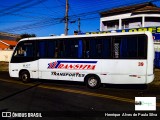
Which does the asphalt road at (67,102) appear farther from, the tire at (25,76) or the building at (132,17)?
the building at (132,17)

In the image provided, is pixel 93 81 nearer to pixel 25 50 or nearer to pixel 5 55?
pixel 25 50

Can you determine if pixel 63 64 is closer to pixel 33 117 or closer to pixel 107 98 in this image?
pixel 107 98

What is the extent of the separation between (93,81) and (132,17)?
2631 cm

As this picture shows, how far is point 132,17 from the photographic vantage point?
3888 cm

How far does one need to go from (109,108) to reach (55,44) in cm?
736

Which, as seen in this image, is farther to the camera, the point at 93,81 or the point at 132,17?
the point at 132,17

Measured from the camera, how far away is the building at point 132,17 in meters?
37.0

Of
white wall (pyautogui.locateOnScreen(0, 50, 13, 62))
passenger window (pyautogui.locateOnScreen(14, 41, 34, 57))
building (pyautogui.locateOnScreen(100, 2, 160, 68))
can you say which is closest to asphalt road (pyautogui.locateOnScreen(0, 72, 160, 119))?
passenger window (pyautogui.locateOnScreen(14, 41, 34, 57))

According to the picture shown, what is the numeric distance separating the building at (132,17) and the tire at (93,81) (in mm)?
24086

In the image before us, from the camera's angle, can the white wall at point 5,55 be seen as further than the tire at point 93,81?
Yes

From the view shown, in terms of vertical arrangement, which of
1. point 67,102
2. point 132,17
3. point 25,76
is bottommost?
point 67,102

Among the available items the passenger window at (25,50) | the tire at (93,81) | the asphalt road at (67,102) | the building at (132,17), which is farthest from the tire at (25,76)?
the building at (132,17)

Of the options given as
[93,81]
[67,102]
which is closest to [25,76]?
[93,81]

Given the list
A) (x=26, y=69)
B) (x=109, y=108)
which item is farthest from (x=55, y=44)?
(x=109, y=108)
